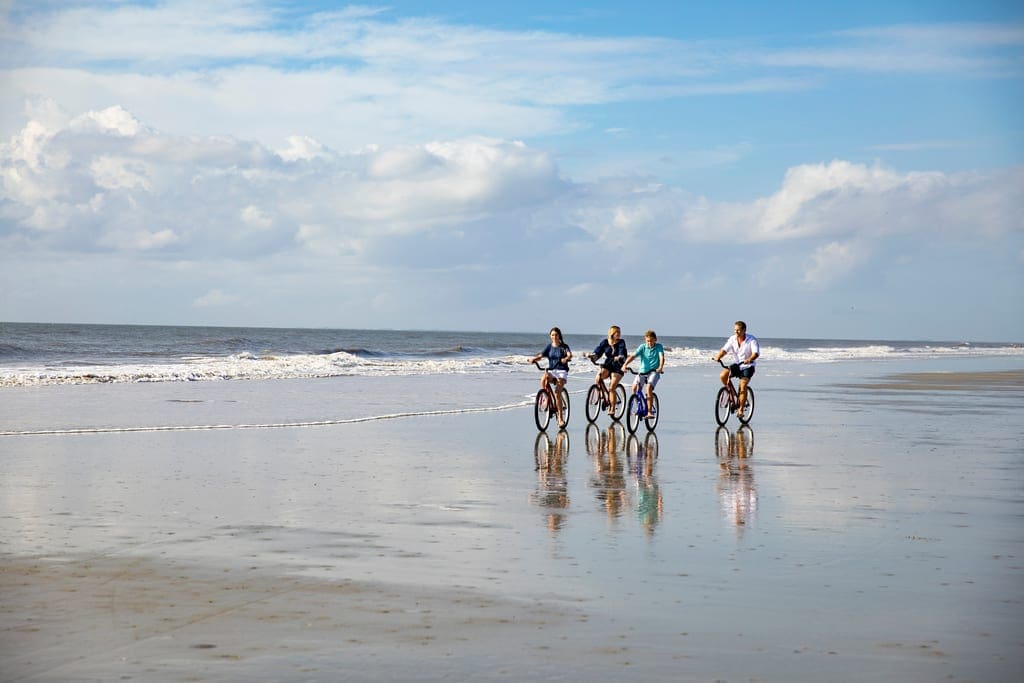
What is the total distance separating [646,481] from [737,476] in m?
1.30

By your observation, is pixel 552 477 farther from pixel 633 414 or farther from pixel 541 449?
pixel 633 414

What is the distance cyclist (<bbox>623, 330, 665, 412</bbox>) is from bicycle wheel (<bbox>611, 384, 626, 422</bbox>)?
108 centimetres

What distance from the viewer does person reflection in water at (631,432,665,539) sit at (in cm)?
1040

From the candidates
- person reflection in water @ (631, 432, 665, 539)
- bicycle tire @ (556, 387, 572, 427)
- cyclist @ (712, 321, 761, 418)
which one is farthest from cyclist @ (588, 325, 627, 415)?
person reflection in water @ (631, 432, 665, 539)

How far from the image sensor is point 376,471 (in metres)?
13.9

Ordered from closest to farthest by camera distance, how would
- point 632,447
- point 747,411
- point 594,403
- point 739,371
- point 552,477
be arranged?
point 552,477
point 632,447
point 739,371
point 747,411
point 594,403

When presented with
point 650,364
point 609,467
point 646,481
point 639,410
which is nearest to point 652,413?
point 639,410

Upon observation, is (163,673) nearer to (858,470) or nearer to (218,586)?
(218,586)

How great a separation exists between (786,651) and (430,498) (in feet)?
20.1

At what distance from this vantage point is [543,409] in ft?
67.4

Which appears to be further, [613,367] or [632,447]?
[613,367]

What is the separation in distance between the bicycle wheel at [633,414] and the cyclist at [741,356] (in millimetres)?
2059

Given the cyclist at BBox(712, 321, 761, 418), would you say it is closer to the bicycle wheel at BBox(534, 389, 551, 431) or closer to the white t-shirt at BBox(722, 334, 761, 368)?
the white t-shirt at BBox(722, 334, 761, 368)

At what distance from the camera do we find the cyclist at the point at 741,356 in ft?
69.9
